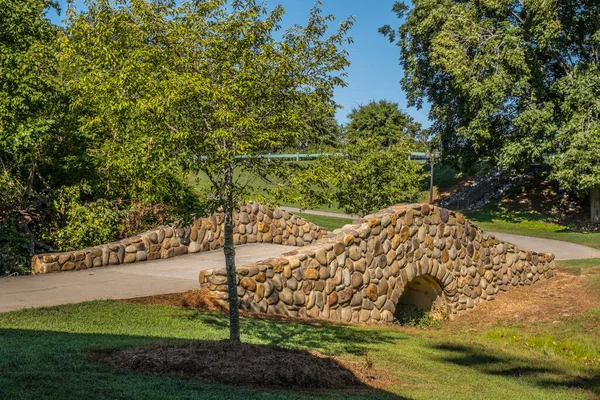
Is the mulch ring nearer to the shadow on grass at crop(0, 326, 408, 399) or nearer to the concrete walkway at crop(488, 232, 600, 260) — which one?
the shadow on grass at crop(0, 326, 408, 399)

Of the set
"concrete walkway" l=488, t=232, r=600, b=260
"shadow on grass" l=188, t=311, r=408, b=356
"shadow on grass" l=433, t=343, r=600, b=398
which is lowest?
"shadow on grass" l=433, t=343, r=600, b=398

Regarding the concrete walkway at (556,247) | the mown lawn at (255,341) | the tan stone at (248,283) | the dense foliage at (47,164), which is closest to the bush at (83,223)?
the dense foliage at (47,164)

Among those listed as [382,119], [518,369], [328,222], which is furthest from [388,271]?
[382,119]

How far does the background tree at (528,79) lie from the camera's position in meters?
27.5

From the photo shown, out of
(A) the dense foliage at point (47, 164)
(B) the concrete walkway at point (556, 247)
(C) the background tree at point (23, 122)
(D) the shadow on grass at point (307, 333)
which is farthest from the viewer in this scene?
(B) the concrete walkway at point (556, 247)

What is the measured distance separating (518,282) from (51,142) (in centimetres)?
1207

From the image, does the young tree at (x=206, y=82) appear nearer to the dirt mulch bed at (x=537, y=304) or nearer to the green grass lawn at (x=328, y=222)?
the dirt mulch bed at (x=537, y=304)

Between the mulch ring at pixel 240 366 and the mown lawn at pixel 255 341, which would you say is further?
the mulch ring at pixel 240 366

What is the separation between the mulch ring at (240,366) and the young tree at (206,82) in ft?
1.94

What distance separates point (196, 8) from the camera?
24.9 feet

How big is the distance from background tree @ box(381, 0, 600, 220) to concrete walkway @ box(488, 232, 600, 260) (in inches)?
157

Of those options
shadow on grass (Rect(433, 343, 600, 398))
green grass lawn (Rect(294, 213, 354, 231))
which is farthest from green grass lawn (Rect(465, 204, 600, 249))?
shadow on grass (Rect(433, 343, 600, 398))

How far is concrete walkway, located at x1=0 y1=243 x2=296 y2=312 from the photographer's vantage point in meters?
10.4

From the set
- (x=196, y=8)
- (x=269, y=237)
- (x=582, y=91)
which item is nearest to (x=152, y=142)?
(x=196, y=8)
